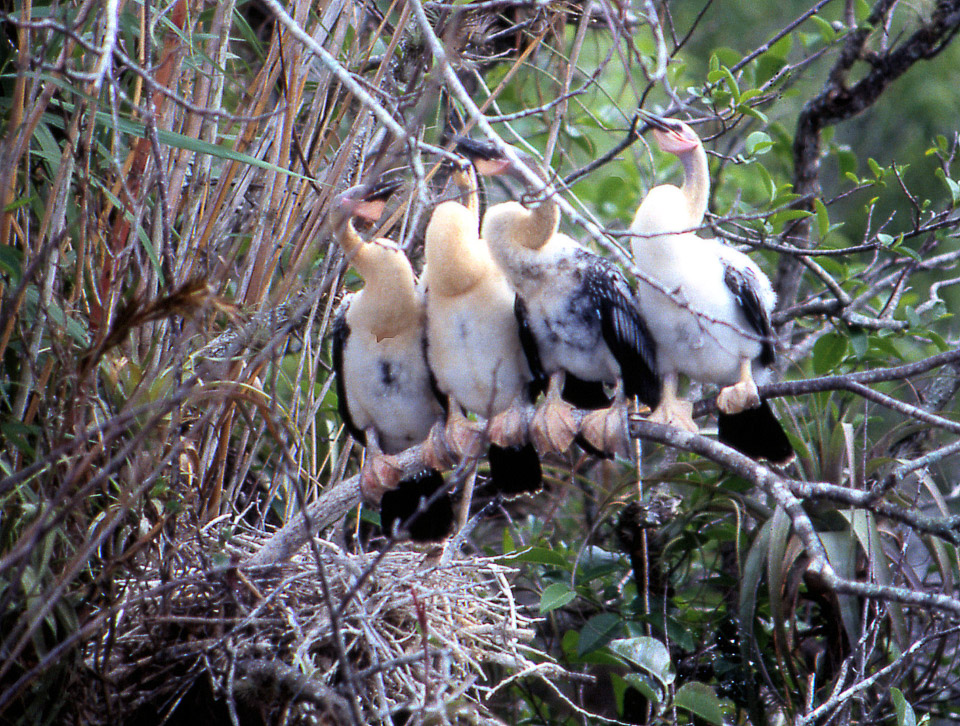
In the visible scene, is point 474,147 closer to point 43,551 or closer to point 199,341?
point 199,341

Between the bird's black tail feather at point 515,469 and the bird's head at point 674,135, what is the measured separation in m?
0.76

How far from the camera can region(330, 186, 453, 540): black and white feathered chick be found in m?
2.10

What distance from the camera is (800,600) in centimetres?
295

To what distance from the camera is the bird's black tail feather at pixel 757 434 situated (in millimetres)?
2146

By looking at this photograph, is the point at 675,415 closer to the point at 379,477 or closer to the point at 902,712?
the point at 379,477

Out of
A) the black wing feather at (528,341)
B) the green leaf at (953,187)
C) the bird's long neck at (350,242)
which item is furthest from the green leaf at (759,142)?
the bird's long neck at (350,242)

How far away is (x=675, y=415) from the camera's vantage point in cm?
212

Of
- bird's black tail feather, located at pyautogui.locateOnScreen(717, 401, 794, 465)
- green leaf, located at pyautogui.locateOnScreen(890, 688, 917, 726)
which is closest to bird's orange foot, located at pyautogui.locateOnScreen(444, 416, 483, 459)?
bird's black tail feather, located at pyautogui.locateOnScreen(717, 401, 794, 465)

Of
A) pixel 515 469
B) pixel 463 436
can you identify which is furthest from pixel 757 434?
pixel 463 436

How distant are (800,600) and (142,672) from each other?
1963 mm

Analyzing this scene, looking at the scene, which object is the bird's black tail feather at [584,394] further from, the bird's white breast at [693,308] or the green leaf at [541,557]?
the green leaf at [541,557]

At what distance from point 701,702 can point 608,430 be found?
806 mm

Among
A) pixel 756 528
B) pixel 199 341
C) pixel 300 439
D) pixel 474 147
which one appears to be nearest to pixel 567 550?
pixel 756 528

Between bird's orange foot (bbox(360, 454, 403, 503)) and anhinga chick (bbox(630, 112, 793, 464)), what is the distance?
2.06 ft
